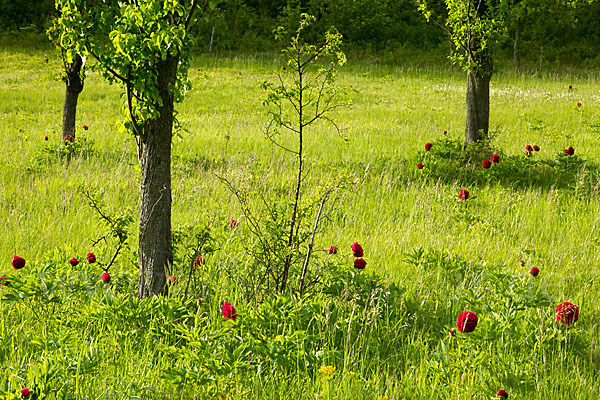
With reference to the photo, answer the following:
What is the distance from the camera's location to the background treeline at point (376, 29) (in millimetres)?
30125

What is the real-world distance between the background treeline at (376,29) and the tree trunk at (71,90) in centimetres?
2160

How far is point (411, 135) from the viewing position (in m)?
10.5

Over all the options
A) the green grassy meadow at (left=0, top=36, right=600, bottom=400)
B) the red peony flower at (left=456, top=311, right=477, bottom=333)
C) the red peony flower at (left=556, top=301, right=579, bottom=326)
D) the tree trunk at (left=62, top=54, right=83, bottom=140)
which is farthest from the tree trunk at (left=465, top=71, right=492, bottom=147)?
the red peony flower at (left=456, top=311, right=477, bottom=333)

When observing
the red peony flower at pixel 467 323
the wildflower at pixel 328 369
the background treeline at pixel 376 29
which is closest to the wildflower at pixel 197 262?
the wildflower at pixel 328 369

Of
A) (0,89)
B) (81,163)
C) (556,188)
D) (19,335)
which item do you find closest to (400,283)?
(19,335)

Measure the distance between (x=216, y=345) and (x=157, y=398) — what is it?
373mm

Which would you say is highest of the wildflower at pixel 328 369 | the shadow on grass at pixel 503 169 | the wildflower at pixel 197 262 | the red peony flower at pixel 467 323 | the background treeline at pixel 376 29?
the background treeline at pixel 376 29

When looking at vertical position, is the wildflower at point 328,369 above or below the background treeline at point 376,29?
below

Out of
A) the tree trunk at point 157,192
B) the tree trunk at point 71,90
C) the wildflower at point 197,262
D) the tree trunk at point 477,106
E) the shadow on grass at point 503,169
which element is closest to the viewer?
the tree trunk at point 157,192

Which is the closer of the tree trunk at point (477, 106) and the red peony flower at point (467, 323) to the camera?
the red peony flower at point (467, 323)

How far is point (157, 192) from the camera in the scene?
3.45 meters

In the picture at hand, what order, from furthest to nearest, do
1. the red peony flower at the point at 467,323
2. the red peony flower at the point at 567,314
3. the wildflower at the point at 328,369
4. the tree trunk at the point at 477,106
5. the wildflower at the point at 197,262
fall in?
the tree trunk at the point at 477,106 < the wildflower at the point at 197,262 < the red peony flower at the point at 567,314 < the red peony flower at the point at 467,323 < the wildflower at the point at 328,369

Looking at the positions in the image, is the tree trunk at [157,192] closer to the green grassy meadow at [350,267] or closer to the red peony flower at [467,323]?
the green grassy meadow at [350,267]

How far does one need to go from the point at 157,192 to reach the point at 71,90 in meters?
5.71
